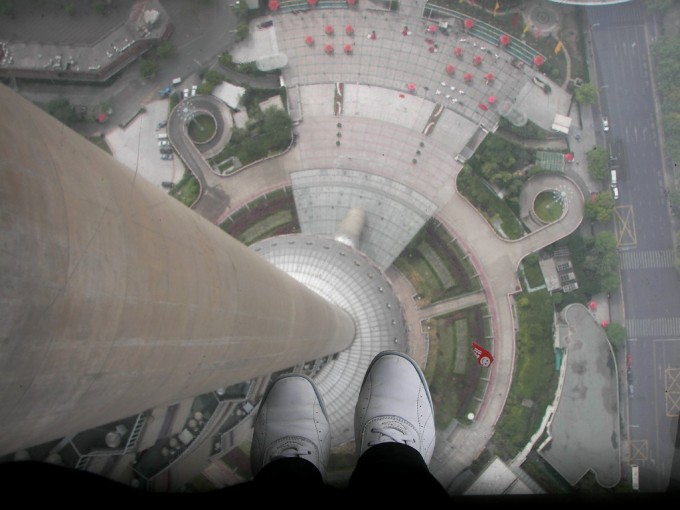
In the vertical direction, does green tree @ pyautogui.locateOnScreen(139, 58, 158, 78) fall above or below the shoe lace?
above

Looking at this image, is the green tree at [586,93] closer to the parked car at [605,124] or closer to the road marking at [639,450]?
the parked car at [605,124]

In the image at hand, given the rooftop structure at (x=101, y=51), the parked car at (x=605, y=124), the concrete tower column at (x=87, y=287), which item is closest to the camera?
the concrete tower column at (x=87, y=287)

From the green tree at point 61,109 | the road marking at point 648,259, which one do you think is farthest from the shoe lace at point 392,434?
the green tree at point 61,109

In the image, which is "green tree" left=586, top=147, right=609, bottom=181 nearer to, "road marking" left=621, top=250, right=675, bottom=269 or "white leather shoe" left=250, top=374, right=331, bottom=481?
"road marking" left=621, top=250, right=675, bottom=269

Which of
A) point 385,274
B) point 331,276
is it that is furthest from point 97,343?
point 385,274

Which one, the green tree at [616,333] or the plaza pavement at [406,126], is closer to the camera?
the green tree at [616,333]

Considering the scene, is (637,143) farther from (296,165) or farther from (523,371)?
(296,165)

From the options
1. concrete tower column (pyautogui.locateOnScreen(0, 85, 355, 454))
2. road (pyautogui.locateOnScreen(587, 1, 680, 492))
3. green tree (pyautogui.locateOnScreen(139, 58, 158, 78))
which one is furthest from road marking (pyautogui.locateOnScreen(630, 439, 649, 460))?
green tree (pyautogui.locateOnScreen(139, 58, 158, 78))
